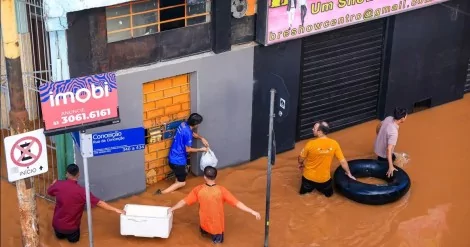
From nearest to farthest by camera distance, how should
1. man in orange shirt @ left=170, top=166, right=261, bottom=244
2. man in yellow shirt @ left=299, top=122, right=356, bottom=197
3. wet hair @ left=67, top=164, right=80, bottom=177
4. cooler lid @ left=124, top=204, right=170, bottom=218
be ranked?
wet hair @ left=67, top=164, right=80, bottom=177 < man in orange shirt @ left=170, top=166, right=261, bottom=244 < cooler lid @ left=124, top=204, right=170, bottom=218 < man in yellow shirt @ left=299, top=122, right=356, bottom=197

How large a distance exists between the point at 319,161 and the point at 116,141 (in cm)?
381

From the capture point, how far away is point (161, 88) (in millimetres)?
12383

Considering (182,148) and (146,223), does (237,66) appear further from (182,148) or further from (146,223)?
(146,223)

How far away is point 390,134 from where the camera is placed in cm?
1266

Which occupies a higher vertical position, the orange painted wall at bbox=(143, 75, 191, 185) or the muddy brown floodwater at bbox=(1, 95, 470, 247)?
the orange painted wall at bbox=(143, 75, 191, 185)

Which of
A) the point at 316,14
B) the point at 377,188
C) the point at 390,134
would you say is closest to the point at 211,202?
the point at 377,188

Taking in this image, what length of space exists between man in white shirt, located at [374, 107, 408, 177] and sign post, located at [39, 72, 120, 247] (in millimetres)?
4876

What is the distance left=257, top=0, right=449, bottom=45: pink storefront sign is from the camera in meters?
12.8

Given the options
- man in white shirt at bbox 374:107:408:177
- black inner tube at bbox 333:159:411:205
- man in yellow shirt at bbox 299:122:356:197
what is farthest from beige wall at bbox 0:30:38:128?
man in white shirt at bbox 374:107:408:177

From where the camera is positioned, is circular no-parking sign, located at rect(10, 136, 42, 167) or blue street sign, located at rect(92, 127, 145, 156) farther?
blue street sign, located at rect(92, 127, 145, 156)

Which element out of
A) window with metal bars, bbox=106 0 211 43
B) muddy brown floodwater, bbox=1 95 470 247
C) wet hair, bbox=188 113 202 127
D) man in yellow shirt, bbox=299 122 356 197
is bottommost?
muddy brown floodwater, bbox=1 95 470 247

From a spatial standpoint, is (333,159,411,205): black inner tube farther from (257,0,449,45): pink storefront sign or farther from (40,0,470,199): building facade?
(257,0,449,45): pink storefront sign

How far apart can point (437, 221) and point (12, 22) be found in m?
7.14

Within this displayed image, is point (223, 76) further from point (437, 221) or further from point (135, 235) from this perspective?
point (437, 221)
